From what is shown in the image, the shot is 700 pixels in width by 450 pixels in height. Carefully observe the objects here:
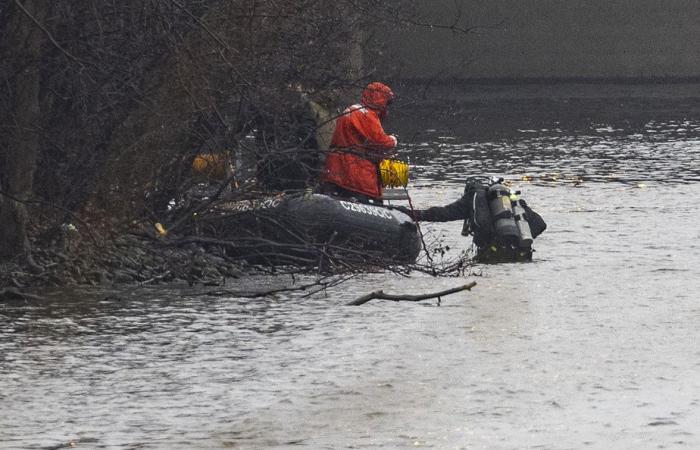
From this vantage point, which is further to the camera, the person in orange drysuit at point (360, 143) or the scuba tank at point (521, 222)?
the person in orange drysuit at point (360, 143)

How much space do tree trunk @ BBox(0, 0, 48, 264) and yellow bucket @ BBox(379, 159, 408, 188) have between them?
355 cm

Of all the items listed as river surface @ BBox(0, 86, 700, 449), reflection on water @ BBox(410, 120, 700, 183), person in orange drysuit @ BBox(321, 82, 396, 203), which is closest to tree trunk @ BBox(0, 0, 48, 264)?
river surface @ BBox(0, 86, 700, 449)

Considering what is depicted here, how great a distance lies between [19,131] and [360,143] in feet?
11.0

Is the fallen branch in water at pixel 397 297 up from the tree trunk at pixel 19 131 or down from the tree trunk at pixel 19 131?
down

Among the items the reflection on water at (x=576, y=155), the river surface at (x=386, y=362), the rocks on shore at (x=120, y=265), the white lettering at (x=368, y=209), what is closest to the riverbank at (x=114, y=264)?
the rocks on shore at (x=120, y=265)

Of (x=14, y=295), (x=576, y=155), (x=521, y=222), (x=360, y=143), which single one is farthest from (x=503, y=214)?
(x=576, y=155)

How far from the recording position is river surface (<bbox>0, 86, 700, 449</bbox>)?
740 cm

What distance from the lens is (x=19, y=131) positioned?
11609 mm

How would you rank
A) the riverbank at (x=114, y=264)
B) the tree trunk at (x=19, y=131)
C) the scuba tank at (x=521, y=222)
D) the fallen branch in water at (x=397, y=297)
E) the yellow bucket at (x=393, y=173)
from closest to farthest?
the fallen branch in water at (x=397, y=297), the tree trunk at (x=19, y=131), the riverbank at (x=114, y=264), the scuba tank at (x=521, y=222), the yellow bucket at (x=393, y=173)

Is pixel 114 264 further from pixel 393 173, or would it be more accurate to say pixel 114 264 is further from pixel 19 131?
pixel 393 173

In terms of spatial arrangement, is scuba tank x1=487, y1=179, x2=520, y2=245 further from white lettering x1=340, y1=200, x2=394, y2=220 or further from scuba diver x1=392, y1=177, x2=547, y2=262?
white lettering x1=340, y1=200, x2=394, y2=220

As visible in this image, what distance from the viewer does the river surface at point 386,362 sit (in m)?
7.40

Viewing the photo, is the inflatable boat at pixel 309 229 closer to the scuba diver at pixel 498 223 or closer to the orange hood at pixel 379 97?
the scuba diver at pixel 498 223

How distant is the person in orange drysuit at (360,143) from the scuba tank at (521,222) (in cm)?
112
